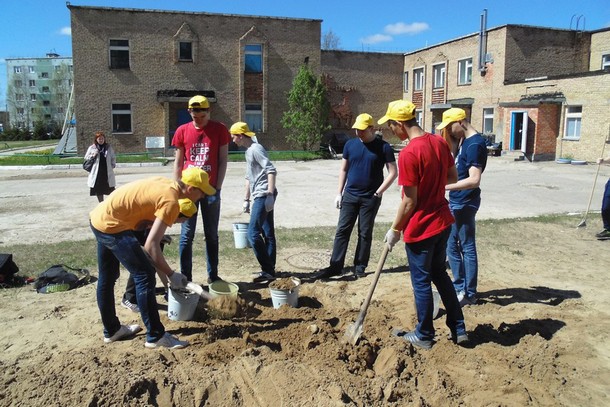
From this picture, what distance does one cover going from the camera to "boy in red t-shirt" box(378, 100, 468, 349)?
403 centimetres

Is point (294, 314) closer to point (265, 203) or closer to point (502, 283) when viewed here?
point (265, 203)

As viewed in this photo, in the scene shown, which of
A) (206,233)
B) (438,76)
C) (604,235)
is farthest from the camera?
(438,76)

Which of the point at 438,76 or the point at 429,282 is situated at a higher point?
the point at 438,76

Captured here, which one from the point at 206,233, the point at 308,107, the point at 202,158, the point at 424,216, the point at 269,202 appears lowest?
the point at 206,233

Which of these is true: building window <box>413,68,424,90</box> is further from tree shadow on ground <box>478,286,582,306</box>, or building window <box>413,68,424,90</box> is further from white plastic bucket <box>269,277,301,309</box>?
white plastic bucket <box>269,277,301,309</box>

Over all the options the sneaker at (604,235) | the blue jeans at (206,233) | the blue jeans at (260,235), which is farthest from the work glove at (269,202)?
the sneaker at (604,235)

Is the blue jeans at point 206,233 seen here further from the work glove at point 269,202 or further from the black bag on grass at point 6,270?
the black bag on grass at point 6,270

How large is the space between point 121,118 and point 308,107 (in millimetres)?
10718

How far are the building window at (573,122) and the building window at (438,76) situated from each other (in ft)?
34.4

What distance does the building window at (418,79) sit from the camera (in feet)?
120

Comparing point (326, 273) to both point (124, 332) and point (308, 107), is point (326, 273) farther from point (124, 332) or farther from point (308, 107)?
point (308, 107)

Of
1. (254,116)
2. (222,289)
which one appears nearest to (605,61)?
(254,116)

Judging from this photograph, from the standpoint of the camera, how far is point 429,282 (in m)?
4.22

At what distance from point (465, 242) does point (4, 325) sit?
15.1ft
